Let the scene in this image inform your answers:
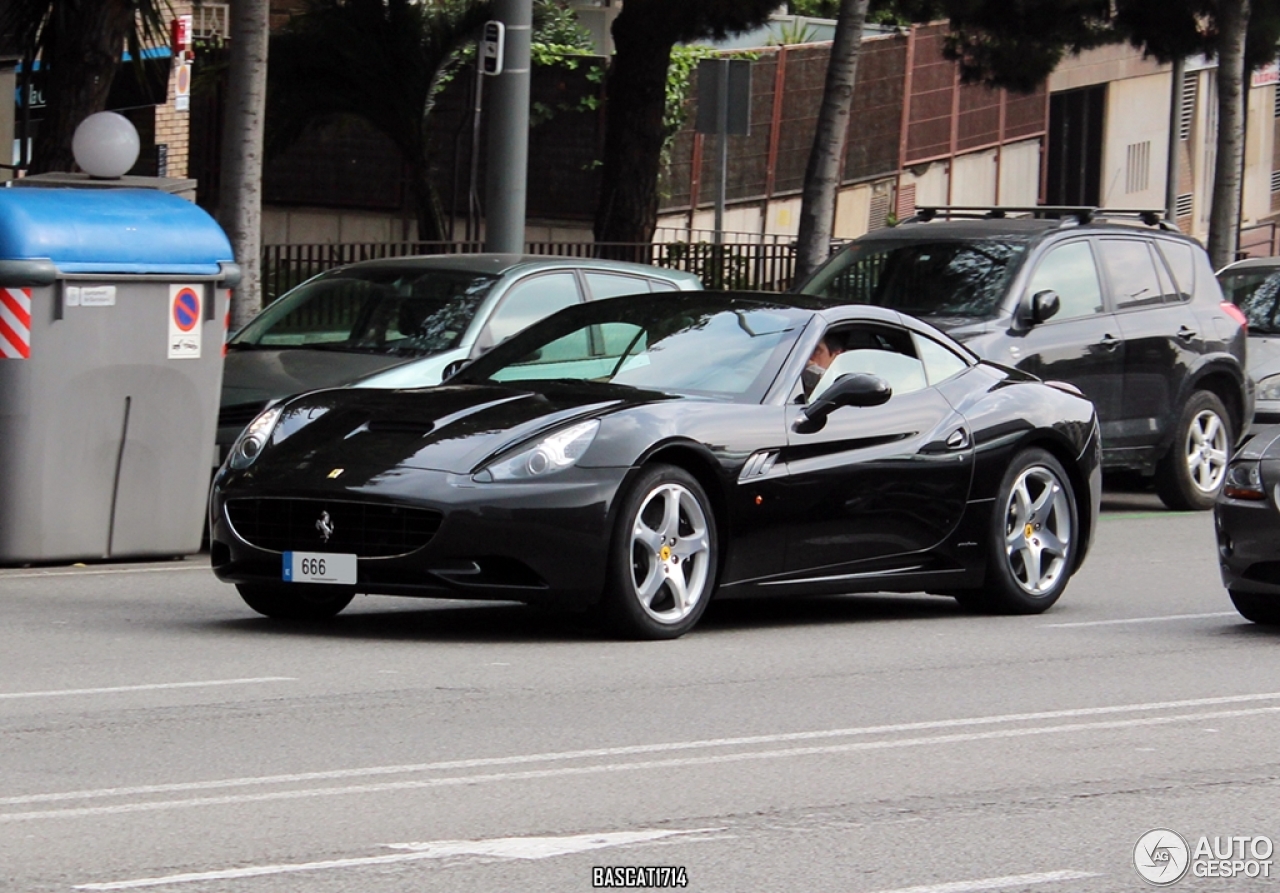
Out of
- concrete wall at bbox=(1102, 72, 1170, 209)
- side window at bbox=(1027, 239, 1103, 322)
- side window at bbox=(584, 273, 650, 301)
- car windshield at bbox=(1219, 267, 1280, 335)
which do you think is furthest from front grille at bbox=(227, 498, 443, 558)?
concrete wall at bbox=(1102, 72, 1170, 209)

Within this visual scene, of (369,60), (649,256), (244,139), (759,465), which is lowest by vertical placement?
(759,465)

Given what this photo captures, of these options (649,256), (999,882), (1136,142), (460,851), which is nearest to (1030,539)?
(999,882)

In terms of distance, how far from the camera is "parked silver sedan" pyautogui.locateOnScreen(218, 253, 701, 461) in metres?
13.5

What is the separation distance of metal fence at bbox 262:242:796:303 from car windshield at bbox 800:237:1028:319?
5149 mm

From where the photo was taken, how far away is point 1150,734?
26.2 ft

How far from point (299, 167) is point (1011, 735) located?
90.6 ft

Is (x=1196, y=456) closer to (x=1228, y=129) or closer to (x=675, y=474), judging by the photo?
(x=675, y=474)

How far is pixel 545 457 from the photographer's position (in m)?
9.31

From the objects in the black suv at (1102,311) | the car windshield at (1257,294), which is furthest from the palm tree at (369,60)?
the black suv at (1102,311)

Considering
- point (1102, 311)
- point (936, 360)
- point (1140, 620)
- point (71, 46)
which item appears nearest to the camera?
point (936, 360)

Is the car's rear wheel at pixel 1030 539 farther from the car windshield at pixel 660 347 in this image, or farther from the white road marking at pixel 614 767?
the white road marking at pixel 614 767

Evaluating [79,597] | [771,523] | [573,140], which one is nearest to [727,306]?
[771,523]

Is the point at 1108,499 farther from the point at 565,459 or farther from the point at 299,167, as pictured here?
the point at 299,167

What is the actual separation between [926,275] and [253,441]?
23.2 ft
